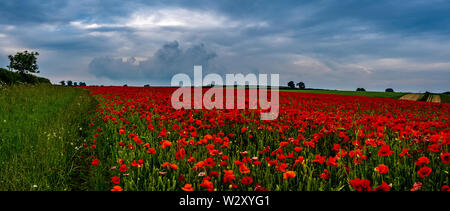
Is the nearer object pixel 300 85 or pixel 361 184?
pixel 361 184

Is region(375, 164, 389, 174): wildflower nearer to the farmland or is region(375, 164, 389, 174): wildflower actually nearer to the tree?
the farmland

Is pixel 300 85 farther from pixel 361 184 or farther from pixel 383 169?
pixel 361 184

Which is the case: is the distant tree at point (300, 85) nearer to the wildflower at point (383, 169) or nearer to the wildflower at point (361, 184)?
the wildflower at point (383, 169)

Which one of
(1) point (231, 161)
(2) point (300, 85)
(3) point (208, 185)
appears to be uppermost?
(2) point (300, 85)

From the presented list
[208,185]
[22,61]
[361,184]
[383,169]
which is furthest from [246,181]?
[22,61]

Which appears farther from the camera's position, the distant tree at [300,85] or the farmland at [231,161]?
the distant tree at [300,85]

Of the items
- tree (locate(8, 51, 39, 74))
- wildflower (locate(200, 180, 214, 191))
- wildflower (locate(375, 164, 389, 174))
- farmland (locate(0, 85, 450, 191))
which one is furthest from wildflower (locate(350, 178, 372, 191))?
tree (locate(8, 51, 39, 74))

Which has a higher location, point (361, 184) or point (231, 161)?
point (361, 184)

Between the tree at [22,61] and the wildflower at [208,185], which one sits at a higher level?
the tree at [22,61]

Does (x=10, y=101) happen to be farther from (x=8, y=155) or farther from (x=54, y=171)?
(x=54, y=171)

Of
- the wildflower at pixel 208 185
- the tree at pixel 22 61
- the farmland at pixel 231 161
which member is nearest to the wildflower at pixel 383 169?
the farmland at pixel 231 161

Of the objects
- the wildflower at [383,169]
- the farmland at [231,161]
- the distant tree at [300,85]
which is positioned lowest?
the farmland at [231,161]

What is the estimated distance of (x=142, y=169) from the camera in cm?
336

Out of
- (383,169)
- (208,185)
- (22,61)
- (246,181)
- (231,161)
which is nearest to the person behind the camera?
(208,185)
